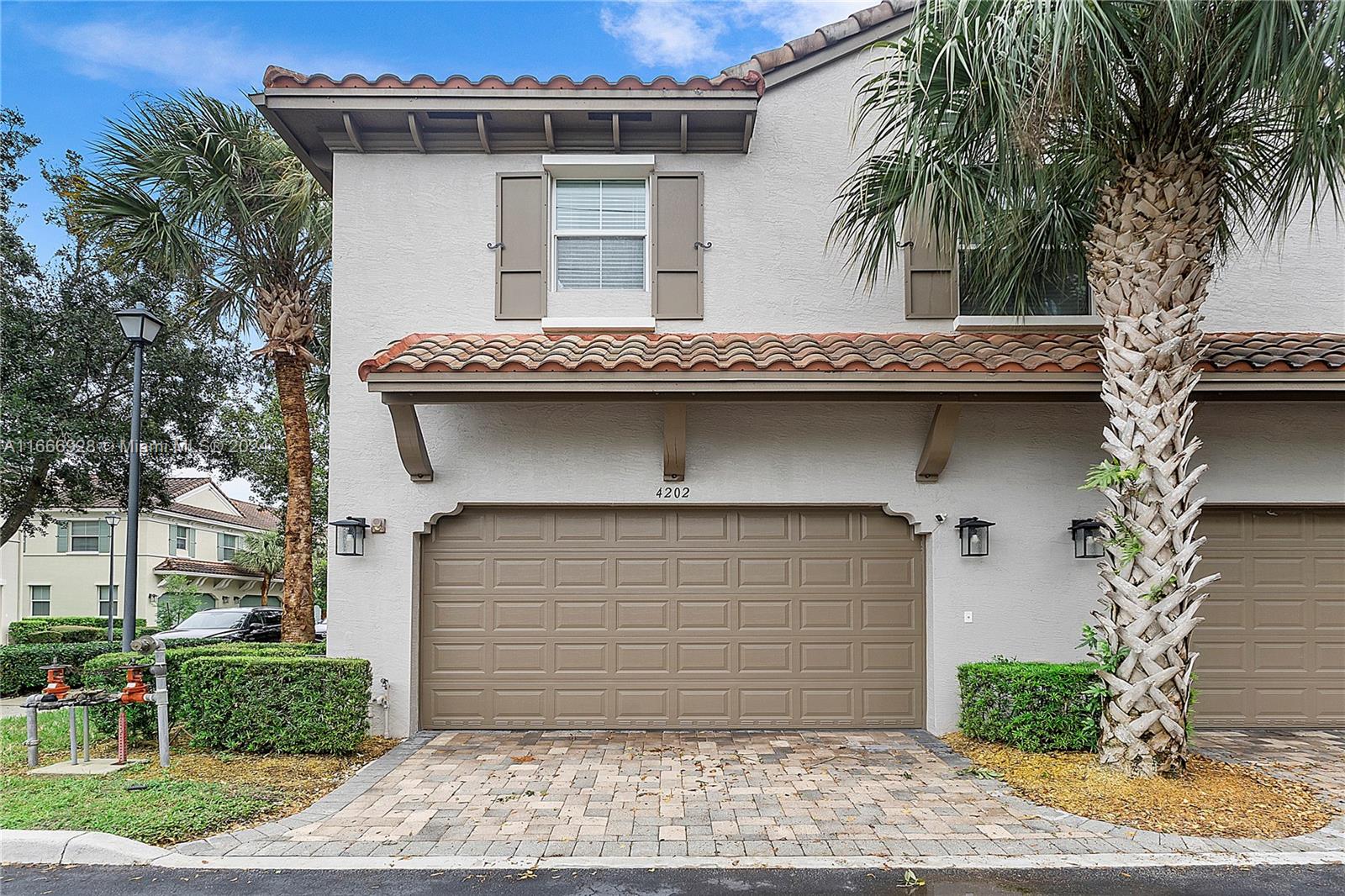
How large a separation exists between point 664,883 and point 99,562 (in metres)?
28.9

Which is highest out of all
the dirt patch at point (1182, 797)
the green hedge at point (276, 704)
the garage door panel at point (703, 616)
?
the garage door panel at point (703, 616)

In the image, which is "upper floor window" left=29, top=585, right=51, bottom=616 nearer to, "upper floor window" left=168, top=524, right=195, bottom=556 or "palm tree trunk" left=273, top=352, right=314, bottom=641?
"upper floor window" left=168, top=524, right=195, bottom=556

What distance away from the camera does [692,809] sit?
617 centimetres

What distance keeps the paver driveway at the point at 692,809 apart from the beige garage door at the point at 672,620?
59cm

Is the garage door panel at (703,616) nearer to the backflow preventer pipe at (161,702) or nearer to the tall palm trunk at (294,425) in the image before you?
the backflow preventer pipe at (161,702)

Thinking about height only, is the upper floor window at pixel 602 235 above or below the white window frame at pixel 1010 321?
above

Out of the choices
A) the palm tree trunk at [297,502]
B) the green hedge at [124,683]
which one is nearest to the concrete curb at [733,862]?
the green hedge at [124,683]

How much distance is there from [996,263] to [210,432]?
45.7 feet

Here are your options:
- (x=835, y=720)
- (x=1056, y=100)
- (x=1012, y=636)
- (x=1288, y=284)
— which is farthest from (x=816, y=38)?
(x=835, y=720)

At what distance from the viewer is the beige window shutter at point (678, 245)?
9289 millimetres

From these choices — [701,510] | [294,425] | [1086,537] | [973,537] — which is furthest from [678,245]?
[294,425]

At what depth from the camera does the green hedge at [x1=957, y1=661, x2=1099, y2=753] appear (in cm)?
744

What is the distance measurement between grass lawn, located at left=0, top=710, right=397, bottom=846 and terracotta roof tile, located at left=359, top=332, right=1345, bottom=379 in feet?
11.5

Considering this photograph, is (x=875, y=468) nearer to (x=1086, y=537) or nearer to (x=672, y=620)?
(x=1086, y=537)
